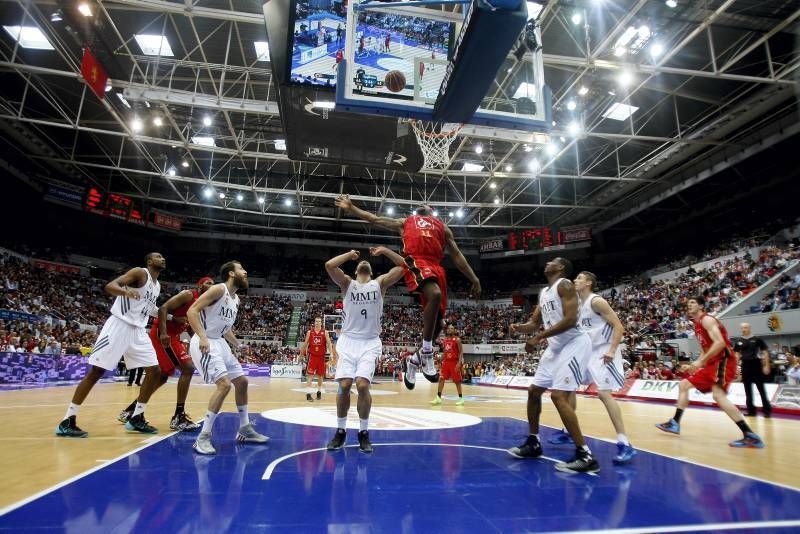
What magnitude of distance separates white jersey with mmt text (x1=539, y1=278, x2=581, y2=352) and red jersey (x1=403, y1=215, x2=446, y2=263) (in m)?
1.33

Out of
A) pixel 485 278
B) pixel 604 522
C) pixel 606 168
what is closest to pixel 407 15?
pixel 604 522

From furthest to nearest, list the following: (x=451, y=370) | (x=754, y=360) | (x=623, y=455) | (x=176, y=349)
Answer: (x=451, y=370), (x=754, y=360), (x=176, y=349), (x=623, y=455)

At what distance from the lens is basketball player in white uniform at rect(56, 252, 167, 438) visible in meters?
5.17

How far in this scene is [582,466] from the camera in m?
4.02

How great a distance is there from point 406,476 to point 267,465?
1270mm

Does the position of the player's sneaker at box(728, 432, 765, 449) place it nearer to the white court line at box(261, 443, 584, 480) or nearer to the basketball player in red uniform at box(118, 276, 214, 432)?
the white court line at box(261, 443, 584, 480)

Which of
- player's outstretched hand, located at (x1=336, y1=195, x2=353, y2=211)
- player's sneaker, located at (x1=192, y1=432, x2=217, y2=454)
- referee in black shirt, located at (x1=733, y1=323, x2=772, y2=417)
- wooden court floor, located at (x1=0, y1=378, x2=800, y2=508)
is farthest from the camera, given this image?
referee in black shirt, located at (x1=733, y1=323, x2=772, y2=417)

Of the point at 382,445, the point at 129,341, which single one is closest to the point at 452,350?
the point at 382,445

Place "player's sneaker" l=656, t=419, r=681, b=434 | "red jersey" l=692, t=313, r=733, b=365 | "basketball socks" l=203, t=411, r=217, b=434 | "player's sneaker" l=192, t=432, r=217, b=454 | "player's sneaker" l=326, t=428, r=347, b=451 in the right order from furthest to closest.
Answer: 1. "player's sneaker" l=656, t=419, r=681, b=434
2. "red jersey" l=692, t=313, r=733, b=365
3. "player's sneaker" l=326, t=428, r=347, b=451
4. "basketball socks" l=203, t=411, r=217, b=434
5. "player's sneaker" l=192, t=432, r=217, b=454

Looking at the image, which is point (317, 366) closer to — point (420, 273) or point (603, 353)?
point (420, 273)

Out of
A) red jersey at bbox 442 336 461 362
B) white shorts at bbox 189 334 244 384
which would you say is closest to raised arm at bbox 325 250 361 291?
white shorts at bbox 189 334 244 384

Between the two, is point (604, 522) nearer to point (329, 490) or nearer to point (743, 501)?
point (743, 501)

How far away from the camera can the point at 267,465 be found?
13.1ft

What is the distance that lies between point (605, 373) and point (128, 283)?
581 cm
